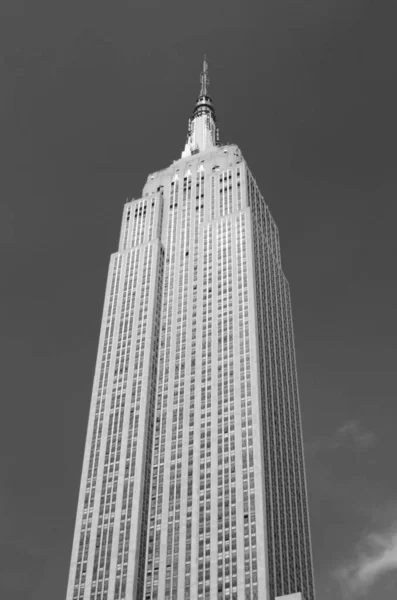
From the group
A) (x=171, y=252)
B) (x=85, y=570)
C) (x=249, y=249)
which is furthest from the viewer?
(x=171, y=252)

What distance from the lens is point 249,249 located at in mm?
182000

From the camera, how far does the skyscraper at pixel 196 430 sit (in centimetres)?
13538

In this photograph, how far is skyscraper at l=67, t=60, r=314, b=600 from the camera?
444ft

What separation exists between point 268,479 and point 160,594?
91.9 feet

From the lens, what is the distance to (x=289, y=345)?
18912 cm

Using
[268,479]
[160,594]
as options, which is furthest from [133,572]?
[268,479]

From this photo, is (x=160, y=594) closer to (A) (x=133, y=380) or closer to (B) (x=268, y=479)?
(B) (x=268, y=479)

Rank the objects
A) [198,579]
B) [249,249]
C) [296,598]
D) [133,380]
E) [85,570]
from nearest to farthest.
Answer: [296,598] → [198,579] → [85,570] → [133,380] → [249,249]

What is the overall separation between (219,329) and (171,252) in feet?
112

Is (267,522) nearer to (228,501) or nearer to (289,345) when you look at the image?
(228,501)

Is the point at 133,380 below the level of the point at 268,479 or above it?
above

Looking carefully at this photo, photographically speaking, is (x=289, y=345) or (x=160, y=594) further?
(x=289, y=345)

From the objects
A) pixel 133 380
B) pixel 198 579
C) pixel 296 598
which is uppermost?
pixel 133 380

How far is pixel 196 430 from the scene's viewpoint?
153625 millimetres
